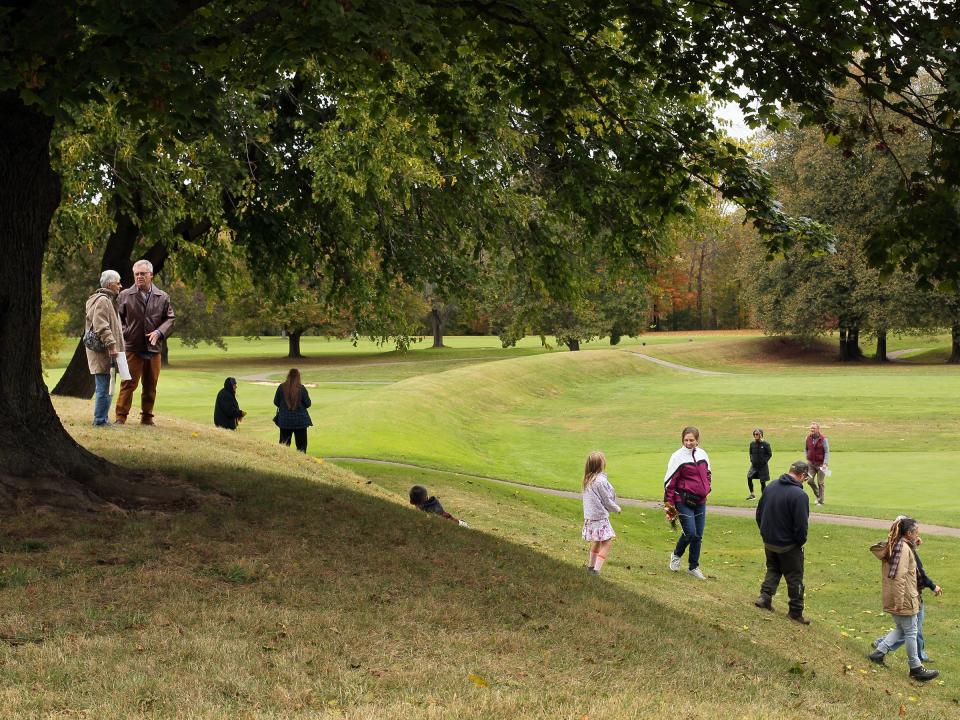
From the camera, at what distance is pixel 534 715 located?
5.96 m

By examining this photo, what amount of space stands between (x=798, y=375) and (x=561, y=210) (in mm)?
46715

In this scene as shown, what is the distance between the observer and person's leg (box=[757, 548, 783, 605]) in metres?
12.0

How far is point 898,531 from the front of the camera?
10.9m

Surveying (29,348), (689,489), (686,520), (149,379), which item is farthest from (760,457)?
(29,348)

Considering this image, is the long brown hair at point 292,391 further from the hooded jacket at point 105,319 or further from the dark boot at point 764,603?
the dark boot at point 764,603

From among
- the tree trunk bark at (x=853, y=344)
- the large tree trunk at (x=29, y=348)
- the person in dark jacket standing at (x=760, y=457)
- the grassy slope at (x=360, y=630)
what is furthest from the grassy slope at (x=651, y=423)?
the large tree trunk at (x=29, y=348)

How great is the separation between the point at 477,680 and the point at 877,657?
20.9 ft

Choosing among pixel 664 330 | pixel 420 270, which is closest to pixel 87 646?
pixel 420 270

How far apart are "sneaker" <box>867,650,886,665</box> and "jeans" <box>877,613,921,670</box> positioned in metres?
0.05

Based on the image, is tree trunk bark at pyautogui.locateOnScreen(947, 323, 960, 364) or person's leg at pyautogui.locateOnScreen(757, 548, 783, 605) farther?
tree trunk bark at pyautogui.locateOnScreen(947, 323, 960, 364)

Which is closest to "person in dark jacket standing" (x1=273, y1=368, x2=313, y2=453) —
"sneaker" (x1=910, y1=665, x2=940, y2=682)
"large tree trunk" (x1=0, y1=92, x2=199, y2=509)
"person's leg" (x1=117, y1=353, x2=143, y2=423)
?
"person's leg" (x1=117, y1=353, x2=143, y2=423)

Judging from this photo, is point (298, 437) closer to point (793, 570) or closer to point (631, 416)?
point (793, 570)

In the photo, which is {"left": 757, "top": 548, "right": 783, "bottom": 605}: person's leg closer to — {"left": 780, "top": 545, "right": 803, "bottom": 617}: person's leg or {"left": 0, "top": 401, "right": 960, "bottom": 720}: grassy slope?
{"left": 780, "top": 545, "right": 803, "bottom": 617}: person's leg

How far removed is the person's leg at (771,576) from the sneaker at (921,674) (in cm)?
189
